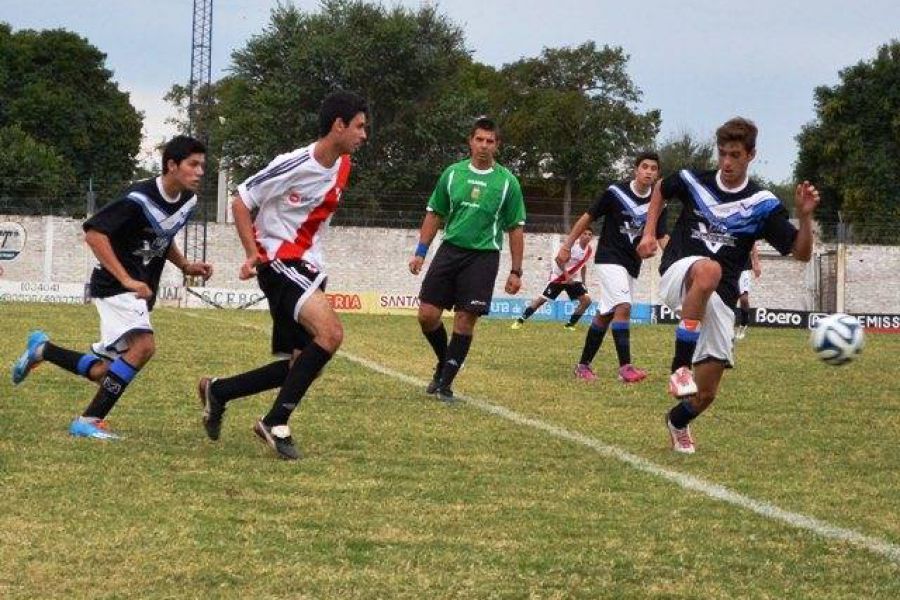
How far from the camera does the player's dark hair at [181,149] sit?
24.8 feet

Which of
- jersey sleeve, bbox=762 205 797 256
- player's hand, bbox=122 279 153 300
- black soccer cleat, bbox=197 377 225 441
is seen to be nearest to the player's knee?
jersey sleeve, bbox=762 205 797 256

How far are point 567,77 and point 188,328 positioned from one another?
5650cm

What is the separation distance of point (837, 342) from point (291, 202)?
288 cm

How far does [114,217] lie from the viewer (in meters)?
7.57

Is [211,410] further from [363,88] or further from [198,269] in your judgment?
[363,88]

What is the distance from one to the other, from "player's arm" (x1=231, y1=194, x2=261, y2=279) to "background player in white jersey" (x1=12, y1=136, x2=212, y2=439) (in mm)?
245

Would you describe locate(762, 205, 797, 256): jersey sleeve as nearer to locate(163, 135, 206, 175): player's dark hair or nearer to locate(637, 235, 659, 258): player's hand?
locate(637, 235, 659, 258): player's hand

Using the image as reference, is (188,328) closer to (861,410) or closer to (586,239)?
(586,239)

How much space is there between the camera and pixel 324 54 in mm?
58844

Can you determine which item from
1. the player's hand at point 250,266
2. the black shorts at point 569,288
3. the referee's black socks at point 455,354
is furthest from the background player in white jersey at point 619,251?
the black shorts at point 569,288

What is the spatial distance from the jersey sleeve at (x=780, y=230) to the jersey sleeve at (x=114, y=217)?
3339 mm

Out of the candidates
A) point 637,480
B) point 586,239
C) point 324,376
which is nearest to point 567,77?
point 586,239

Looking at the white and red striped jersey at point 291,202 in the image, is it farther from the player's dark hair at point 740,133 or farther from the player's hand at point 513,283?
the player's hand at point 513,283

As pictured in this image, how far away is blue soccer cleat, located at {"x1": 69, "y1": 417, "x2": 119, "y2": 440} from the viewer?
25.1 feet
